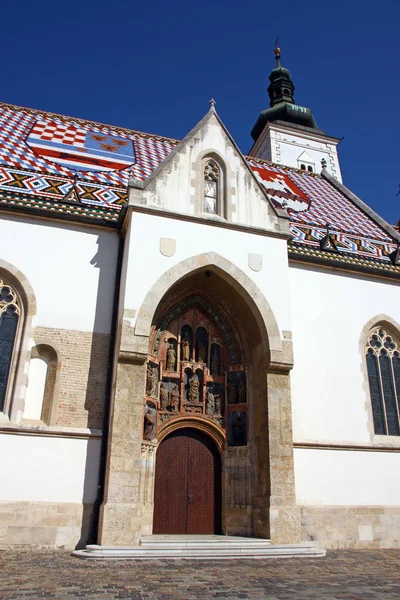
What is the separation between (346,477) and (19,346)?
25.0 ft

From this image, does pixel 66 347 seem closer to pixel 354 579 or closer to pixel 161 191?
pixel 161 191

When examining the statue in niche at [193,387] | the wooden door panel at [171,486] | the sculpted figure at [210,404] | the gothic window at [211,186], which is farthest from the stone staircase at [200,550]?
the gothic window at [211,186]

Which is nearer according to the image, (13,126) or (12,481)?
(12,481)

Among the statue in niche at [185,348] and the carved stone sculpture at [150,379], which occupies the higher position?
the statue in niche at [185,348]

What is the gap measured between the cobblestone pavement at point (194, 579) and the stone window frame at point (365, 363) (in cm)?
377

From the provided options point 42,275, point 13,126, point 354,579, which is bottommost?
point 354,579

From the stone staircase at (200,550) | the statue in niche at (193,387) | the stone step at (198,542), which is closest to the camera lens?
the stone staircase at (200,550)

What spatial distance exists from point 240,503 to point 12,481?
4.64 meters

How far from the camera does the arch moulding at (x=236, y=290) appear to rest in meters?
10.7

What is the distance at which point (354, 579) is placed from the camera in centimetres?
736

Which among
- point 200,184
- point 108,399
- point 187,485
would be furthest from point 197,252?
point 187,485

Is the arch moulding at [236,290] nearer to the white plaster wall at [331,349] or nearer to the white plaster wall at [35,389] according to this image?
the white plaster wall at [331,349]

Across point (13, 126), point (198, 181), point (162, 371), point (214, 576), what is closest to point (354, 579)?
point (214, 576)

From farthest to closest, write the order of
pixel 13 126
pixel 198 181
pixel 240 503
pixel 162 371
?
pixel 13 126 → pixel 198 181 → pixel 162 371 → pixel 240 503
